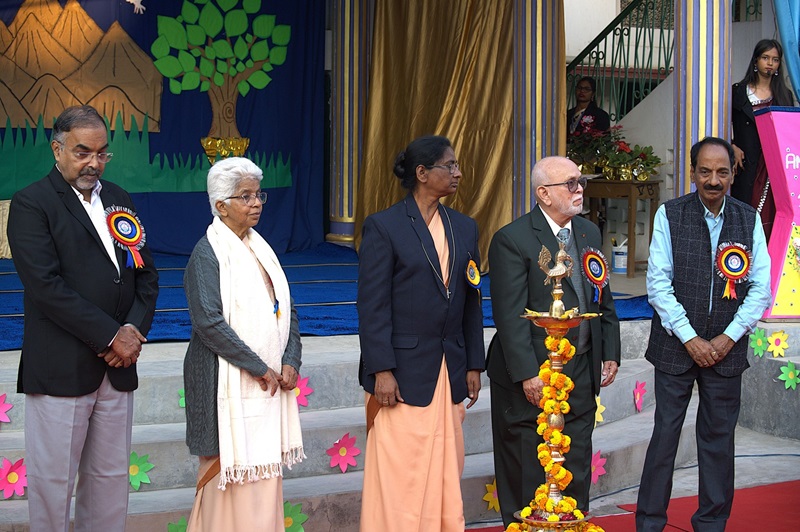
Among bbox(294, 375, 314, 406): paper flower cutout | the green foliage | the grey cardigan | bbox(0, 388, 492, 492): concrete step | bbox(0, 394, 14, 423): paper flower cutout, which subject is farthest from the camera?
the green foliage

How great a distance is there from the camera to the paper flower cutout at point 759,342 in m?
6.68

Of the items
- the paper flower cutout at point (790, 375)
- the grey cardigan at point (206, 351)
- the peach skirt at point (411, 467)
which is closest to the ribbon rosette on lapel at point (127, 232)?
the grey cardigan at point (206, 351)

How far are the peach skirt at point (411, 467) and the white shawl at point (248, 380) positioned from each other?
0.37 metres

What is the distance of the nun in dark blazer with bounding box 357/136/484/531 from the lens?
4.07m

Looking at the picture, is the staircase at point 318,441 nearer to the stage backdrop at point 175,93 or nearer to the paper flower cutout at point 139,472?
the paper flower cutout at point 139,472

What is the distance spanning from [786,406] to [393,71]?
4.55 metres

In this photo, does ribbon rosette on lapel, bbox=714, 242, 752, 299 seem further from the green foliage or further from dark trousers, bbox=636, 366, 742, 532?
the green foliage

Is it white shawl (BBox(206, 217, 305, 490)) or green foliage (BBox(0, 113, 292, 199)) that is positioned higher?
green foliage (BBox(0, 113, 292, 199))

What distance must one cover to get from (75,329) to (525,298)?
1627 millimetres

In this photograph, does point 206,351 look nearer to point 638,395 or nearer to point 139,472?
point 139,472

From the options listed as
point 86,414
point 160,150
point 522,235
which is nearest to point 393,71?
point 160,150

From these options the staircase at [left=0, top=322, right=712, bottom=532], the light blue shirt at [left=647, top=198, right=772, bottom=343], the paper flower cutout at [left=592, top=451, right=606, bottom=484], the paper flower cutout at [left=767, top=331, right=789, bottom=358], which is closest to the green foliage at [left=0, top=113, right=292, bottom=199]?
the staircase at [left=0, top=322, right=712, bottom=532]

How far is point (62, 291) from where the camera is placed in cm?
364

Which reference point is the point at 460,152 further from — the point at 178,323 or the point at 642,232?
the point at 178,323
